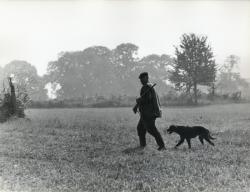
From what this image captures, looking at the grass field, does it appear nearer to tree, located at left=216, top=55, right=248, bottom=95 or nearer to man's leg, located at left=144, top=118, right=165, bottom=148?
man's leg, located at left=144, top=118, right=165, bottom=148

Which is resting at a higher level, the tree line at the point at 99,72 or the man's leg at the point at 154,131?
the tree line at the point at 99,72

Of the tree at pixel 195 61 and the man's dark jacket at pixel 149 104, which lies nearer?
the man's dark jacket at pixel 149 104

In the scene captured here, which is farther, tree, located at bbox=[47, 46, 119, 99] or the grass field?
tree, located at bbox=[47, 46, 119, 99]

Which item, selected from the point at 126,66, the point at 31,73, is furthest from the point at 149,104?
the point at 31,73

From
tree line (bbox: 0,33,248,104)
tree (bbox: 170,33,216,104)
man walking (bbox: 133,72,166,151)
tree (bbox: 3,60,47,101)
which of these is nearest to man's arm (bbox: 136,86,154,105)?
man walking (bbox: 133,72,166,151)

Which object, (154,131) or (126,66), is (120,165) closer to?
(154,131)

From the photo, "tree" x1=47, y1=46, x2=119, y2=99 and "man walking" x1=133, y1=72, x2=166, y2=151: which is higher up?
"tree" x1=47, y1=46, x2=119, y2=99

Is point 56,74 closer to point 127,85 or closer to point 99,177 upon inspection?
point 127,85

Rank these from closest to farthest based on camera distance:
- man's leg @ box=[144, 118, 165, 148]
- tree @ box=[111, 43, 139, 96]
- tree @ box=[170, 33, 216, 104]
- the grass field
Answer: the grass field → man's leg @ box=[144, 118, 165, 148] → tree @ box=[170, 33, 216, 104] → tree @ box=[111, 43, 139, 96]

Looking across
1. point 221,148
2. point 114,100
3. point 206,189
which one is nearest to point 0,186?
point 206,189

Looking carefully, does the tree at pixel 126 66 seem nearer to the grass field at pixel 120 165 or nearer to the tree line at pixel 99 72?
the tree line at pixel 99 72

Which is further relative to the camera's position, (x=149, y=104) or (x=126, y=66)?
(x=126, y=66)

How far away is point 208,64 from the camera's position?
4875 cm

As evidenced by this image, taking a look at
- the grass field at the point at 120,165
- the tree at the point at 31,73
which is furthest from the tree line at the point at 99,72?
the grass field at the point at 120,165
